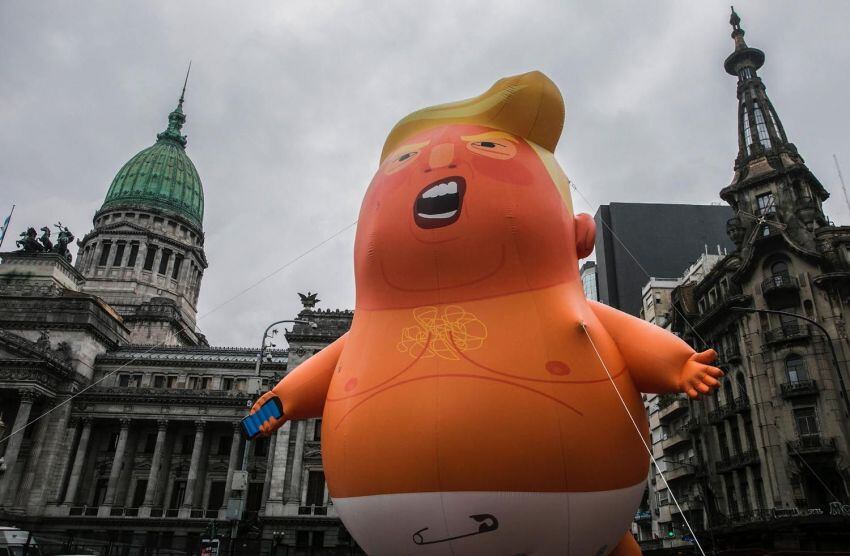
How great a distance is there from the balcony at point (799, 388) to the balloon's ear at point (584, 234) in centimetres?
2574

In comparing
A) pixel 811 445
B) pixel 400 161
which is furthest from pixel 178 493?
pixel 400 161

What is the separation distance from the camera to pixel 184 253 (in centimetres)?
7338

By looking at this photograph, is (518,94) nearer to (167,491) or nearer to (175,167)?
(167,491)

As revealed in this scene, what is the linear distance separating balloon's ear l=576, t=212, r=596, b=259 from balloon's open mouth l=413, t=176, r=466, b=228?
2293 millimetres

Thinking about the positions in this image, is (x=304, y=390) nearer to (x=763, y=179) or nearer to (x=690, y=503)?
(x=763, y=179)

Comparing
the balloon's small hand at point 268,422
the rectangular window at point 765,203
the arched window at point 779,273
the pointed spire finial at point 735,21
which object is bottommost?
the balloon's small hand at point 268,422

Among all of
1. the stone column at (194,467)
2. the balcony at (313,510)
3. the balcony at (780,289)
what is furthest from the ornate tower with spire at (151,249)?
the balcony at (780,289)

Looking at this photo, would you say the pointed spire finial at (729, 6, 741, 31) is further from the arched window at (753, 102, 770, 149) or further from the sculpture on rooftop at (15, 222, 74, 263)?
the sculpture on rooftop at (15, 222, 74, 263)

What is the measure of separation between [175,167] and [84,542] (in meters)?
64.7

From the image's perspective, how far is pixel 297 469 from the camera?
41562 millimetres

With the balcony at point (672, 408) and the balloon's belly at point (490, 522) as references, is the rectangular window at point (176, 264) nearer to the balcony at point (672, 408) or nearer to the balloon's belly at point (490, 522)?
the balcony at point (672, 408)

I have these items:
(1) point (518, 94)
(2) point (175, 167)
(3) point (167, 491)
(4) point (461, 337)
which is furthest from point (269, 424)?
(2) point (175, 167)

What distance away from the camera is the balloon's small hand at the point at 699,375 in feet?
26.9

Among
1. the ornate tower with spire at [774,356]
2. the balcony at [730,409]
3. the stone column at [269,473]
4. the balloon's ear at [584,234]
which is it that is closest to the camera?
the balloon's ear at [584,234]
